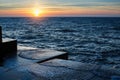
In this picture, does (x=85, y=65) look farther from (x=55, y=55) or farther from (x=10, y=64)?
(x=10, y=64)

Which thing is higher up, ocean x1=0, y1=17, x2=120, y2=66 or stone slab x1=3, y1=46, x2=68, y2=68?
stone slab x1=3, y1=46, x2=68, y2=68

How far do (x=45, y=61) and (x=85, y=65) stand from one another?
109 cm

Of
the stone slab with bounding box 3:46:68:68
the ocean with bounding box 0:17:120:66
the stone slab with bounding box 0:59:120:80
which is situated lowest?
the ocean with bounding box 0:17:120:66

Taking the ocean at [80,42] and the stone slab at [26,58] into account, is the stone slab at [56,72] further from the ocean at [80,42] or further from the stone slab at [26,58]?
the ocean at [80,42]

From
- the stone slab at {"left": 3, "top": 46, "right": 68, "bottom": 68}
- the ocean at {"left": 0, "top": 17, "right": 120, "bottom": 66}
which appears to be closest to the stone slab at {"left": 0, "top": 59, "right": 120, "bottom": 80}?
the stone slab at {"left": 3, "top": 46, "right": 68, "bottom": 68}

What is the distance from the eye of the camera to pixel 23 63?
16.9ft

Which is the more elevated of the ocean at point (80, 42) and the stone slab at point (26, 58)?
the stone slab at point (26, 58)

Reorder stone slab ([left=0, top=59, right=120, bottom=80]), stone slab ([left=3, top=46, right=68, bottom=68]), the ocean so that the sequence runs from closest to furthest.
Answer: stone slab ([left=0, top=59, right=120, bottom=80]) < stone slab ([left=3, top=46, right=68, bottom=68]) < the ocean

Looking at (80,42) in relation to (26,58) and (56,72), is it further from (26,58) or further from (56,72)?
(56,72)

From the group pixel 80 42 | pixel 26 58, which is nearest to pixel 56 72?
pixel 26 58

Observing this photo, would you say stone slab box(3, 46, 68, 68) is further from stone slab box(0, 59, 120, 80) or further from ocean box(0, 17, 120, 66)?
ocean box(0, 17, 120, 66)

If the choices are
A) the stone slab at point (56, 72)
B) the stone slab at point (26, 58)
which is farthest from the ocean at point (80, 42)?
the stone slab at point (56, 72)

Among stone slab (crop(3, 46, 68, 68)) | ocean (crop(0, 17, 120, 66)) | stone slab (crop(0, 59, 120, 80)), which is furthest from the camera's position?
ocean (crop(0, 17, 120, 66))

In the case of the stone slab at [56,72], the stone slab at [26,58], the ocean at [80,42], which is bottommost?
the ocean at [80,42]
